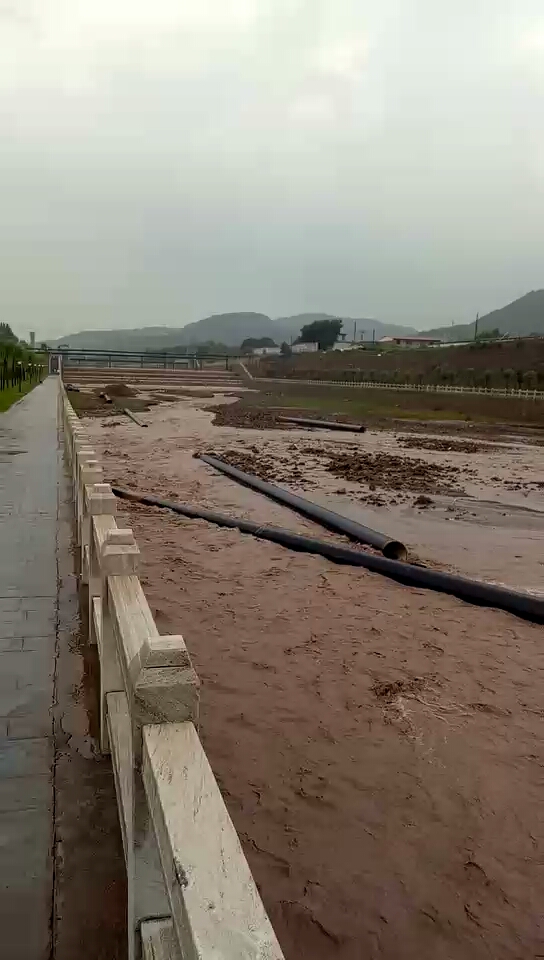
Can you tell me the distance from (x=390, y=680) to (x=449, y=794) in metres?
1.50

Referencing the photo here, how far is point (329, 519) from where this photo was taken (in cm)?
1082

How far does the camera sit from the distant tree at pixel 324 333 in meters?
138

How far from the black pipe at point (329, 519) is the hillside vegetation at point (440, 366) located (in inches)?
1542

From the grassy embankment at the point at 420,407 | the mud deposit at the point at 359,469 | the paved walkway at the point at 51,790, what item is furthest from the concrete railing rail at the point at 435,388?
the paved walkway at the point at 51,790

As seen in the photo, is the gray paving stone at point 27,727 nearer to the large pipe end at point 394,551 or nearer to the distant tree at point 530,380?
the large pipe end at point 394,551

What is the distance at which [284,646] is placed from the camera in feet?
19.8

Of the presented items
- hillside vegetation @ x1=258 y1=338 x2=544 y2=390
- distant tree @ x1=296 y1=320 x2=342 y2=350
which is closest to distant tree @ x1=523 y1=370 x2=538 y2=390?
hillside vegetation @ x1=258 y1=338 x2=544 y2=390

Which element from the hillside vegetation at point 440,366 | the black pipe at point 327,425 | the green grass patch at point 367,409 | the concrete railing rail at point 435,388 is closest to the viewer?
the black pipe at point 327,425

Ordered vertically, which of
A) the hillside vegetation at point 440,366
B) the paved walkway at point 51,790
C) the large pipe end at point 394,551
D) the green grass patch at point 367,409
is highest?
the hillside vegetation at point 440,366

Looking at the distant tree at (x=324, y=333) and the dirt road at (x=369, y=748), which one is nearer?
the dirt road at (x=369, y=748)

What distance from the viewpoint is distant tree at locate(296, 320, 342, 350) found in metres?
138

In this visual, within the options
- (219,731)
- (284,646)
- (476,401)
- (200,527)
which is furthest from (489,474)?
(476,401)

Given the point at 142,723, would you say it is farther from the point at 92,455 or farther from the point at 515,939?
the point at 92,455

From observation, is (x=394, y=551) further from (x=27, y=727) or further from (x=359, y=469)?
(x=359, y=469)
